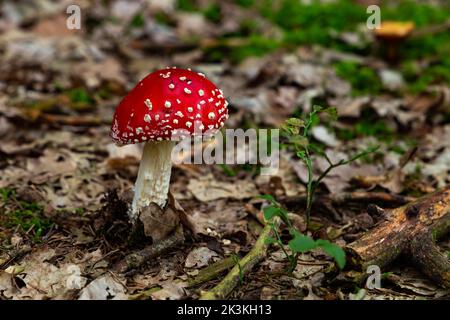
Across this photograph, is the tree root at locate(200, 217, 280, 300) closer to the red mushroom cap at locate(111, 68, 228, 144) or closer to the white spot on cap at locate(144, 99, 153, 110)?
the red mushroom cap at locate(111, 68, 228, 144)

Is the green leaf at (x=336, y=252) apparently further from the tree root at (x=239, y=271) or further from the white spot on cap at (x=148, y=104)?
the white spot on cap at (x=148, y=104)

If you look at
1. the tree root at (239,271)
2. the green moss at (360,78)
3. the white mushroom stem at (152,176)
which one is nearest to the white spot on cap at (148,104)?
the white mushroom stem at (152,176)

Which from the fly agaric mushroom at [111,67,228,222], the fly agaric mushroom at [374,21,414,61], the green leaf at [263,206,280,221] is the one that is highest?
the fly agaric mushroom at [374,21,414,61]

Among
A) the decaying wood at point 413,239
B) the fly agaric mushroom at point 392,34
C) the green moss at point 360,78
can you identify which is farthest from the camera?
the fly agaric mushroom at point 392,34

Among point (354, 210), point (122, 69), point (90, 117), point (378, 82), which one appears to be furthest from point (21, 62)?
point (354, 210)

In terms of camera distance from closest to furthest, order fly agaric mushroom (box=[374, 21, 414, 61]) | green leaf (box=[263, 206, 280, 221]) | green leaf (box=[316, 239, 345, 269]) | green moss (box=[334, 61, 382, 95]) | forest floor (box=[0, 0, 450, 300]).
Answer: green leaf (box=[316, 239, 345, 269]) < green leaf (box=[263, 206, 280, 221]) < forest floor (box=[0, 0, 450, 300]) < green moss (box=[334, 61, 382, 95]) < fly agaric mushroom (box=[374, 21, 414, 61])

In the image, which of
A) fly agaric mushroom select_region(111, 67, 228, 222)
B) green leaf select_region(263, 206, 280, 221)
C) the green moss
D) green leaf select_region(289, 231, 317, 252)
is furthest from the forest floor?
fly agaric mushroom select_region(111, 67, 228, 222)
